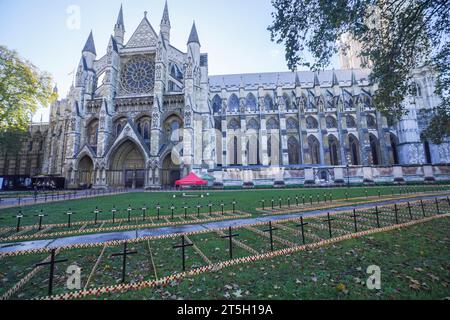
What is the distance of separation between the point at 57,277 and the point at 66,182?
105 ft

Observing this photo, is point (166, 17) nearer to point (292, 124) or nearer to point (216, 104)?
point (216, 104)

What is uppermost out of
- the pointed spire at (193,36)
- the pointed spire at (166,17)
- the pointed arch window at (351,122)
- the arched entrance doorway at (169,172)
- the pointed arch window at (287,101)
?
the pointed spire at (166,17)

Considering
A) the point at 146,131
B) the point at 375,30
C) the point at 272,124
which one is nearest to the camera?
the point at 375,30

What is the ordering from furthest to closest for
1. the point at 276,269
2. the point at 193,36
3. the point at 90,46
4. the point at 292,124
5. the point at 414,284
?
the point at 292,124 → the point at 90,46 → the point at 193,36 → the point at 276,269 → the point at 414,284

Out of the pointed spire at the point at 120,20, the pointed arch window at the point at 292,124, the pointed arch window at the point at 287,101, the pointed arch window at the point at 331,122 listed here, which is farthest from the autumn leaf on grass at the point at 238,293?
Result: the pointed spire at the point at 120,20

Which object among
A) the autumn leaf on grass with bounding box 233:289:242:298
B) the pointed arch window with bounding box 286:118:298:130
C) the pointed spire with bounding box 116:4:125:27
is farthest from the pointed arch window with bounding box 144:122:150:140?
the autumn leaf on grass with bounding box 233:289:242:298

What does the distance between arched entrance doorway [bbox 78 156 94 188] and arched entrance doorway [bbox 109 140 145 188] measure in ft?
12.9

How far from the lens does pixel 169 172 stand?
29.5m

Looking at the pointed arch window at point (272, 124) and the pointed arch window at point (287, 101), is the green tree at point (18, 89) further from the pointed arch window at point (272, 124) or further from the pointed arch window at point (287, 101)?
the pointed arch window at point (287, 101)

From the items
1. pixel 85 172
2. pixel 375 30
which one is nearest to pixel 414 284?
pixel 375 30

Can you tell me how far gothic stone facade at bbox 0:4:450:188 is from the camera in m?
28.1

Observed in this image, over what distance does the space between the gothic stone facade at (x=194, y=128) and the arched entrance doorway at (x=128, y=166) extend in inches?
5.9

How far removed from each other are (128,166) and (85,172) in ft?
20.8

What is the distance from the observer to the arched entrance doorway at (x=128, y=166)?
29050 millimetres
